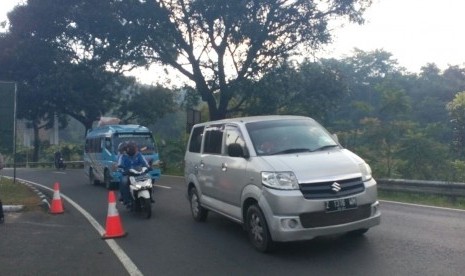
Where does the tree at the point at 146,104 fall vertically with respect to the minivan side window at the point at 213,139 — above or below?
above

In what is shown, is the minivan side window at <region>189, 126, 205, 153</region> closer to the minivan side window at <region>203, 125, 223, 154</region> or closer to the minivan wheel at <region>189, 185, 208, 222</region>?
the minivan side window at <region>203, 125, 223, 154</region>

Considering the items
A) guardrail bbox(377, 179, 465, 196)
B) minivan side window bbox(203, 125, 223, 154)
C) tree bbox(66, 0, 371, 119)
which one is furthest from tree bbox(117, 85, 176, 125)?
minivan side window bbox(203, 125, 223, 154)

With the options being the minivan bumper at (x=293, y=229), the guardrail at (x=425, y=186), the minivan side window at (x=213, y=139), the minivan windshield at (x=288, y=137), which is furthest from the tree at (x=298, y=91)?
the minivan bumper at (x=293, y=229)

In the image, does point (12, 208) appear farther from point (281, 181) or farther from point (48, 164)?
point (48, 164)

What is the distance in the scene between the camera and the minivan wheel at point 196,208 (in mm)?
10077

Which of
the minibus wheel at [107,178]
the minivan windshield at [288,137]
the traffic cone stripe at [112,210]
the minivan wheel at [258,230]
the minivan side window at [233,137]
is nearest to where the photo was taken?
the minivan wheel at [258,230]

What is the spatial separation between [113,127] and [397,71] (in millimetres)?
44054

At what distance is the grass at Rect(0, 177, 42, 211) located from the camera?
1306 cm

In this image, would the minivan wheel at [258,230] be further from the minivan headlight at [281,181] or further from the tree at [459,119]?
the tree at [459,119]

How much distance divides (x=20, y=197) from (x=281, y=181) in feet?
34.4

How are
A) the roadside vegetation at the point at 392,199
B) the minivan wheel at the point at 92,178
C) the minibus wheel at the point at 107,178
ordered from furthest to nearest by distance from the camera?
the minivan wheel at the point at 92,178 < the minibus wheel at the point at 107,178 < the roadside vegetation at the point at 392,199

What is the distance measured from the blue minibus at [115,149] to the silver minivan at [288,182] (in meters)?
9.59

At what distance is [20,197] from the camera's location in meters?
14.6

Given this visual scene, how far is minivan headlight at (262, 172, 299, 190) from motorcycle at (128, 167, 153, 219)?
4800 mm
